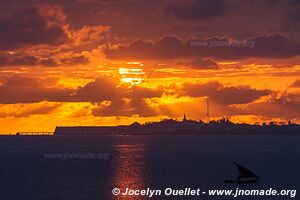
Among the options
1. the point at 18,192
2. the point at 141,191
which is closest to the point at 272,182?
the point at 141,191

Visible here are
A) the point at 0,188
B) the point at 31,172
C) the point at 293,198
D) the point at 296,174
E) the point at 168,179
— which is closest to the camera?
the point at 293,198

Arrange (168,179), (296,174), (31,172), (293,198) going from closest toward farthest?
(293,198) → (168,179) → (296,174) → (31,172)

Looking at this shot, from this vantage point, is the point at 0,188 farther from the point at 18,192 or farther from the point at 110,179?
the point at 110,179

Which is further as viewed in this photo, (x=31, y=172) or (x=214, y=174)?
(x=31, y=172)

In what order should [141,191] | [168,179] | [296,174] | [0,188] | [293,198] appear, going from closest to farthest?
1. [293,198]
2. [141,191]
3. [0,188]
4. [168,179]
5. [296,174]

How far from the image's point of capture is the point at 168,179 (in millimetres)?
142250

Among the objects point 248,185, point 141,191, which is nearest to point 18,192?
point 141,191

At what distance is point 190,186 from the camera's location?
128250mm

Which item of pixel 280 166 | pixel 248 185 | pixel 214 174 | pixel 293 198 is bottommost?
pixel 293 198

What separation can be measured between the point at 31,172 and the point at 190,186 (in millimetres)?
55263

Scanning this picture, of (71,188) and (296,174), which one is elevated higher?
(296,174)

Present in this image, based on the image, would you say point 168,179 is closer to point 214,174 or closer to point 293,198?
point 214,174

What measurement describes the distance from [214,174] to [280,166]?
31.6 m

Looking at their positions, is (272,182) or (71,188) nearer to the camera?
(71,188)
